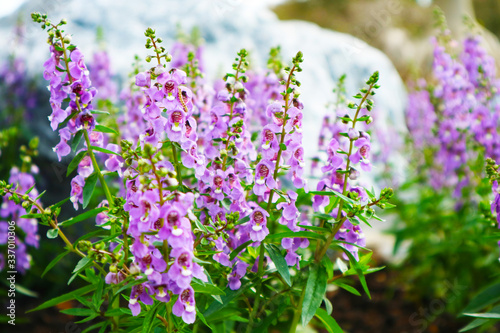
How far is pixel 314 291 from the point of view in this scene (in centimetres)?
175

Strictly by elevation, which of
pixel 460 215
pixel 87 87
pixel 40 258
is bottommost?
pixel 40 258

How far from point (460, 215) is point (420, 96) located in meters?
1.79

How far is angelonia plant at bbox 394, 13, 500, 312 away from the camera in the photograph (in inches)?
130

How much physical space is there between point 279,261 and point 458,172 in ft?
Result: 7.93

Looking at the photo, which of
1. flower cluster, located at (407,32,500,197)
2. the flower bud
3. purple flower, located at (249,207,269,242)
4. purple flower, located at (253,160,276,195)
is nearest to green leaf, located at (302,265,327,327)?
purple flower, located at (249,207,269,242)

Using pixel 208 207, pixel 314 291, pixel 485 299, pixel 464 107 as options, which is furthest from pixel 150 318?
pixel 464 107

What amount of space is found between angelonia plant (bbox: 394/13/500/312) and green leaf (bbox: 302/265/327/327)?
1.68m

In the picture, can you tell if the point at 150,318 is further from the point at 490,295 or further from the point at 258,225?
the point at 490,295

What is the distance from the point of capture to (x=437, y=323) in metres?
3.81

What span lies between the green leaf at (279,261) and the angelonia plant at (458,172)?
5.91ft

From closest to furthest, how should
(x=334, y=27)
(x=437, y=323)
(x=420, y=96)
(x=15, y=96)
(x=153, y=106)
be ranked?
(x=153, y=106) → (x=437, y=323) → (x=15, y=96) → (x=420, y=96) → (x=334, y=27)

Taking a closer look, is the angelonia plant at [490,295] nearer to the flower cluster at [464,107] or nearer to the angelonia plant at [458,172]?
the angelonia plant at [458,172]

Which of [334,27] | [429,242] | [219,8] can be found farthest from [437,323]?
[334,27]

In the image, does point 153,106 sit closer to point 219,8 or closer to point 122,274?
point 122,274
